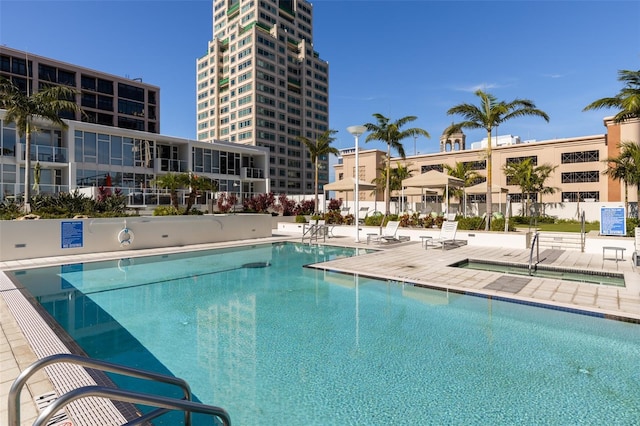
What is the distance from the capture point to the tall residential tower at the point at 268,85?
228 feet

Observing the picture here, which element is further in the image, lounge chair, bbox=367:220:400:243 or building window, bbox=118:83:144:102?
building window, bbox=118:83:144:102

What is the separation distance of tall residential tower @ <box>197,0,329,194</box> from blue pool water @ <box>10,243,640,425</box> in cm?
6076

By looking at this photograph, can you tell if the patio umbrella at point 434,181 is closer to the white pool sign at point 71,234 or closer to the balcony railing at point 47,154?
the white pool sign at point 71,234

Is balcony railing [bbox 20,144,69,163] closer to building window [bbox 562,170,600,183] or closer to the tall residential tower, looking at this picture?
the tall residential tower

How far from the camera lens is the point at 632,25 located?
14344 millimetres

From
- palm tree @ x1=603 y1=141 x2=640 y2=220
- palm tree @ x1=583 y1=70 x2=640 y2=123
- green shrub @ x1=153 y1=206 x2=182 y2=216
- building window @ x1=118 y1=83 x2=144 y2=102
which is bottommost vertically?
green shrub @ x1=153 y1=206 x2=182 y2=216

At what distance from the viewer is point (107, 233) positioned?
1402 centimetres

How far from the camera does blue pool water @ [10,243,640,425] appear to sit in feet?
12.1

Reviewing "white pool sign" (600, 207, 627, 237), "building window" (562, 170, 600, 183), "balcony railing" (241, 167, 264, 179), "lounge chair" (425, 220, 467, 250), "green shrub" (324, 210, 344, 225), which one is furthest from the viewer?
"building window" (562, 170, 600, 183)

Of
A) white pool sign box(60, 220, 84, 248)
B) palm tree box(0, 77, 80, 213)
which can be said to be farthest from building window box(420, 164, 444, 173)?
white pool sign box(60, 220, 84, 248)

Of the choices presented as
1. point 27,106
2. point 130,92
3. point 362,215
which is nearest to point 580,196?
point 362,215

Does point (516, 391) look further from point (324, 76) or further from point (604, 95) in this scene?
point (324, 76)

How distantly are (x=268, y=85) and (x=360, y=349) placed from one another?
72248 mm

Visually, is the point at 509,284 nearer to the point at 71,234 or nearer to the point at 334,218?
the point at 71,234
